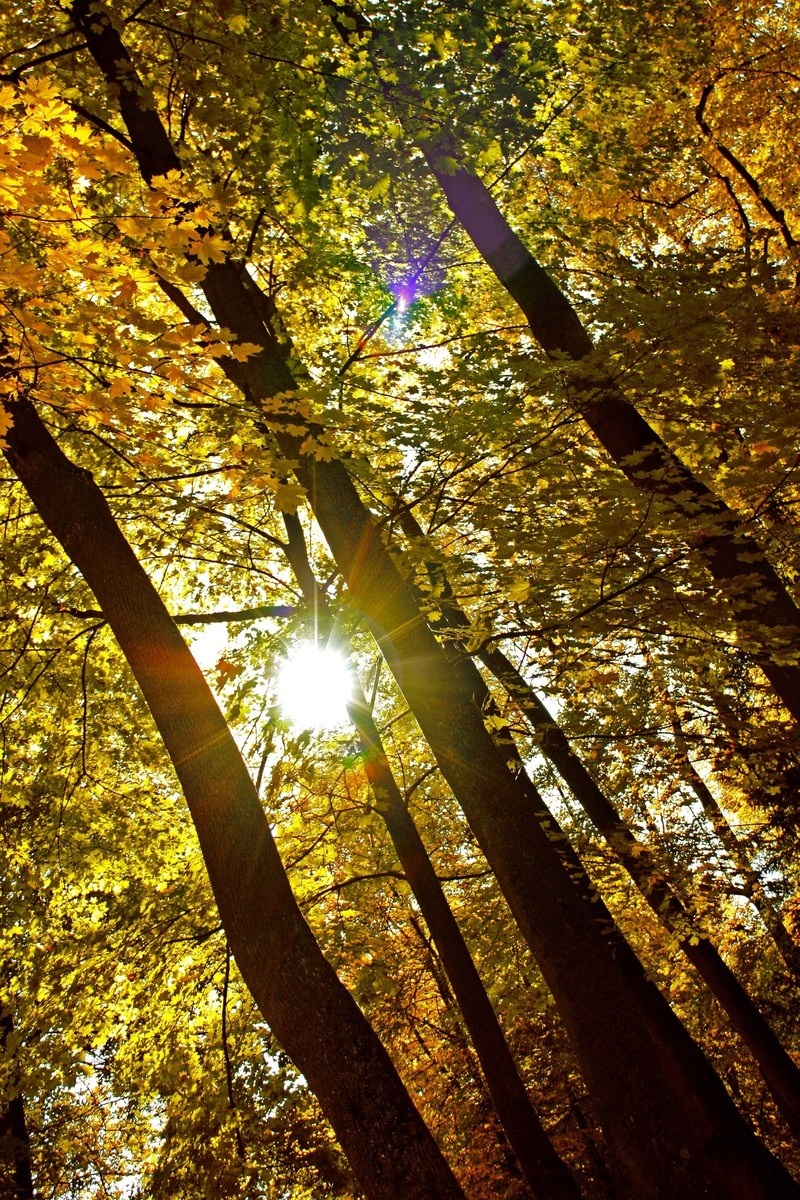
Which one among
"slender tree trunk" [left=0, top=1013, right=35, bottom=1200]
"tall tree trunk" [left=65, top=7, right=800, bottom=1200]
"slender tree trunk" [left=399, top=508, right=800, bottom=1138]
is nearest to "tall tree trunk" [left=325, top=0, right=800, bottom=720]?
"tall tree trunk" [left=65, top=7, right=800, bottom=1200]

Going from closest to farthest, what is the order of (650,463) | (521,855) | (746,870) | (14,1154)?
(521,855) → (650,463) → (746,870) → (14,1154)

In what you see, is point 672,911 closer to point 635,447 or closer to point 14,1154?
point 635,447

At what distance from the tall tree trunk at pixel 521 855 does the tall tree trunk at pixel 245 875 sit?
40.2 inches

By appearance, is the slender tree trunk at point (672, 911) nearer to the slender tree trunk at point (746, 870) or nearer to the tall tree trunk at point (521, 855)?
the slender tree trunk at point (746, 870)

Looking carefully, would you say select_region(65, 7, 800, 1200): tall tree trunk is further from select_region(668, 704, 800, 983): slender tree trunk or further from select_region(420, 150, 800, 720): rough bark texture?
select_region(668, 704, 800, 983): slender tree trunk

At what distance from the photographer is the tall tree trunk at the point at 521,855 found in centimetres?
350

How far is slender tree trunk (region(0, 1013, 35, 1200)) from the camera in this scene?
1163cm

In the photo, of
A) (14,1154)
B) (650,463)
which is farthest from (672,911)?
(14,1154)

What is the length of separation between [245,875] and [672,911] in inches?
257

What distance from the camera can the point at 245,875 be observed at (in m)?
3.55

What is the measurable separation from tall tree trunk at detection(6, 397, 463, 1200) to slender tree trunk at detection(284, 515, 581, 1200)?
1686 mm

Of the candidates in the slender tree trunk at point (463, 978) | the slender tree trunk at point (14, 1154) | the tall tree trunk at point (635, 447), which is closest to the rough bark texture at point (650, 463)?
the tall tree trunk at point (635, 447)

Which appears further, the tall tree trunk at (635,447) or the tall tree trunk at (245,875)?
the tall tree trunk at (635,447)

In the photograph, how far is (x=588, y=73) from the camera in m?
6.84
